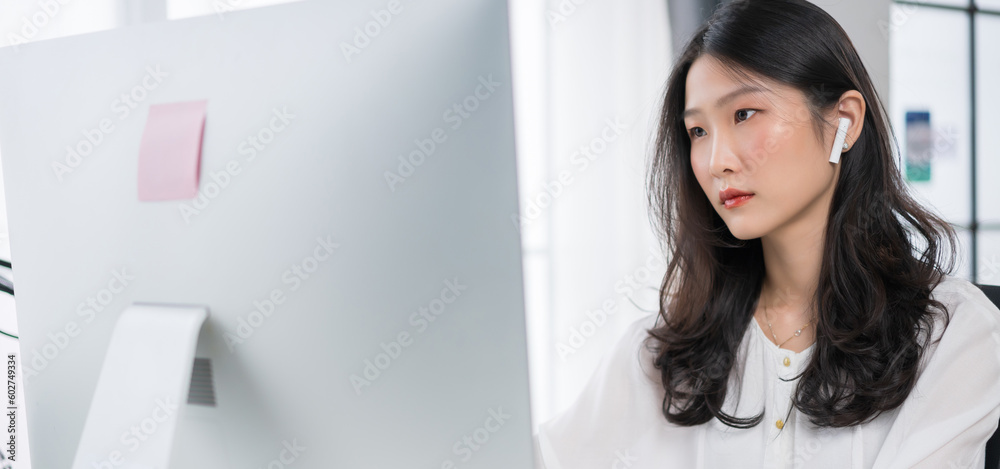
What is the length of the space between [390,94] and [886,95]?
8.36 ft

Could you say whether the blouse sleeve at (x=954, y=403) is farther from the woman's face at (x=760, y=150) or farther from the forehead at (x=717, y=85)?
the forehead at (x=717, y=85)

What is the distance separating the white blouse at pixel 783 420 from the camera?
0.78m

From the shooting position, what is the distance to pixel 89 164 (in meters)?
0.60

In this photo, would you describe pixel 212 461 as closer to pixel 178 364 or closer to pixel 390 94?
pixel 178 364

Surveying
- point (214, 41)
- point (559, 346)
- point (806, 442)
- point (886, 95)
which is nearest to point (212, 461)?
point (214, 41)
